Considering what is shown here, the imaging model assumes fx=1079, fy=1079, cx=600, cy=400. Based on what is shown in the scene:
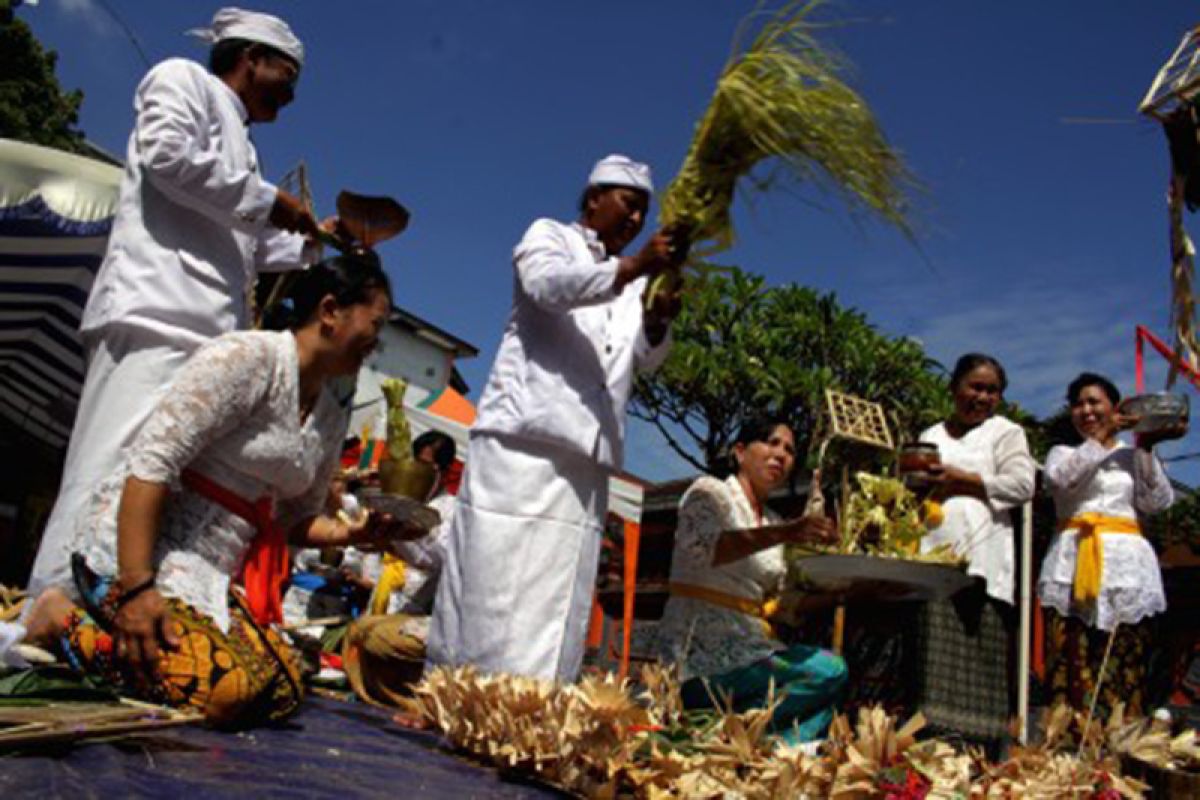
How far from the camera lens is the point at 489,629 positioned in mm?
3062

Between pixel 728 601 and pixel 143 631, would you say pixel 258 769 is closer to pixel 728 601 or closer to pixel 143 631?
pixel 143 631

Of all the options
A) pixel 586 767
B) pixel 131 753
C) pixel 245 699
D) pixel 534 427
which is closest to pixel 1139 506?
pixel 534 427

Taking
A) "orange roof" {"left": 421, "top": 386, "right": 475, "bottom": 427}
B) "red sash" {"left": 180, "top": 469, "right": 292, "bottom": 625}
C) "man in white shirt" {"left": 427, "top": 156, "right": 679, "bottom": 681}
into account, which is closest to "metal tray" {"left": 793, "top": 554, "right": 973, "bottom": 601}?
"man in white shirt" {"left": 427, "top": 156, "right": 679, "bottom": 681}

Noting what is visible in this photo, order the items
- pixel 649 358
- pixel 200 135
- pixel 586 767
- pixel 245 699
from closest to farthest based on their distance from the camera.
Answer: pixel 586 767, pixel 245 699, pixel 200 135, pixel 649 358

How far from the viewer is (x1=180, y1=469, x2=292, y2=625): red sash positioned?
2559 mm

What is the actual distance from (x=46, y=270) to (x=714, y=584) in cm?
424

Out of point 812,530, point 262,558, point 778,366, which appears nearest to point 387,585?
point 812,530

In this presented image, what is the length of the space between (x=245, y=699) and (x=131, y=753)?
18.2 inches

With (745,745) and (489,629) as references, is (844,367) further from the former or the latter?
(745,745)

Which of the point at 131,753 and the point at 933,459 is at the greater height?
the point at 933,459

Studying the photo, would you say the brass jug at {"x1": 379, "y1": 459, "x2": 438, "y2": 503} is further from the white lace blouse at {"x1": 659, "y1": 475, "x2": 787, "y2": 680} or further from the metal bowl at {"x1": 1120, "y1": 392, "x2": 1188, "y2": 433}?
the metal bowl at {"x1": 1120, "y1": 392, "x2": 1188, "y2": 433}

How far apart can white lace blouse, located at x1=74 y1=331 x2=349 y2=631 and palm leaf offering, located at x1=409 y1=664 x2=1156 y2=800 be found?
610 millimetres

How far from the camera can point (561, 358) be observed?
10.7 ft

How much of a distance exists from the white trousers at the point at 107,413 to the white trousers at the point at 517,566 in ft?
3.02
